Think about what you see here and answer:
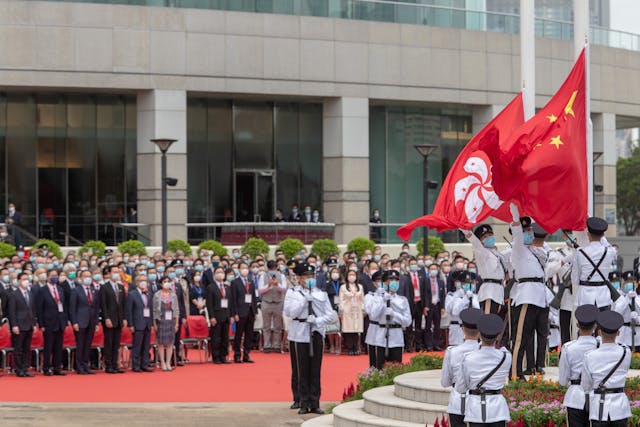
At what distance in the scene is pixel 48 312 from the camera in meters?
24.4

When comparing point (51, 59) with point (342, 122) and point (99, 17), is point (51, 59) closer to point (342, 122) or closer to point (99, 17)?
point (99, 17)

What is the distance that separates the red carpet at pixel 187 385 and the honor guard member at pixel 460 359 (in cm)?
868

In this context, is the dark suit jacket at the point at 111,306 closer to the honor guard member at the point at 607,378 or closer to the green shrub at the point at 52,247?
the green shrub at the point at 52,247

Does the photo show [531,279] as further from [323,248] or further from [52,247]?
[323,248]

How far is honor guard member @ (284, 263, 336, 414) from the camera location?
63.5 feet

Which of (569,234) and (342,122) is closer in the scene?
(569,234)

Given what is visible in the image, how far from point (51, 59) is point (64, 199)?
6.37 metres

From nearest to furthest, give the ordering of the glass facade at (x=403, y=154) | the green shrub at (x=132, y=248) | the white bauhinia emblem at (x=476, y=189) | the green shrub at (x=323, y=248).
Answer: the white bauhinia emblem at (x=476, y=189) → the green shrub at (x=132, y=248) → the green shrub at (x=323, y=248) → the glass facade at (x=403, y=154)

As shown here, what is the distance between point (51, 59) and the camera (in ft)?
135

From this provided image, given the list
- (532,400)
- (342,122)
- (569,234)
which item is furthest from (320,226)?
(532,400)

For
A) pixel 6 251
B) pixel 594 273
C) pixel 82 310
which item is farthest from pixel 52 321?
pixel 594 273

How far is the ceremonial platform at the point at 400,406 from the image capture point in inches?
662

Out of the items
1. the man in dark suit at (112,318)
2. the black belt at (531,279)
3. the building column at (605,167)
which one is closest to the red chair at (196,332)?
the man in dark suit at (112,318)

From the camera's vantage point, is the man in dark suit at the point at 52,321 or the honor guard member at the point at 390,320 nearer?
the honor guard member at the point at 390,320
